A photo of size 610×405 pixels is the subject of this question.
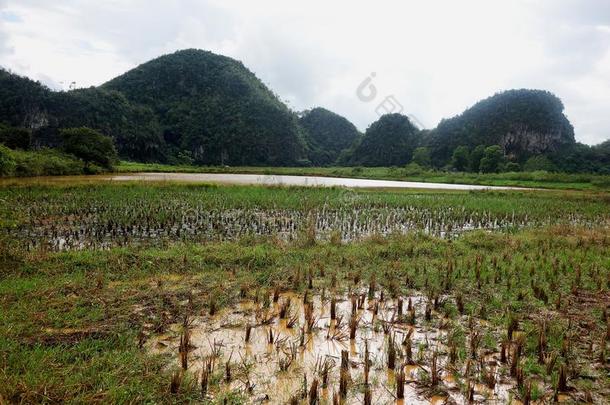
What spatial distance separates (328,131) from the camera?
124 m

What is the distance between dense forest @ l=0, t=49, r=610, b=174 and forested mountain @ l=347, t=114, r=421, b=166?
0.25 m

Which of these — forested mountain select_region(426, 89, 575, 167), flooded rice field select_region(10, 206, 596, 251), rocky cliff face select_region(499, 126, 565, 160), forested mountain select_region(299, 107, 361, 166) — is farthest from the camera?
forested mountain select_region(299, 107, 361, 166)

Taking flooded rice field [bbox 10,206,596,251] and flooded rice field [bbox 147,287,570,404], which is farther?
flooded rice field [bbox 10,206,596,251]

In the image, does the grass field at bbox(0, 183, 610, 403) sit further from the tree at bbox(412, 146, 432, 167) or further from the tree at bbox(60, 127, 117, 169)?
the tree at bbox(412, 146, 432, 167)


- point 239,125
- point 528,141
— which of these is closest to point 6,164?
point 239,125

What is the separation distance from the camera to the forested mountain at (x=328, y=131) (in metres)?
116

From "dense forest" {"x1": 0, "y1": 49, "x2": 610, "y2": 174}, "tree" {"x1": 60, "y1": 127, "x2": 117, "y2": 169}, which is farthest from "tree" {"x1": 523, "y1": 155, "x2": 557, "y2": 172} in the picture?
"tree" {"x1": 60, "y1": 127, "x2": 117, "y2": 169}

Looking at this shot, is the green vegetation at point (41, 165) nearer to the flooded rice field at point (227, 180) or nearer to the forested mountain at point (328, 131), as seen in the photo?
the flooded rice field at point (227, 180)

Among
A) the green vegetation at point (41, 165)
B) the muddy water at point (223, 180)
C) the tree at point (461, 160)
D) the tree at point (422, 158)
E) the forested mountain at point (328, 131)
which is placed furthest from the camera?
the forested mountain at point (328, 131)

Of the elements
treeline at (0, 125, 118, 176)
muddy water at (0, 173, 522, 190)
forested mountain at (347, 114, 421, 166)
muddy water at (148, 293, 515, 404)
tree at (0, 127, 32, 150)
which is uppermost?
forested mountain at (347, 114, 421, 166)

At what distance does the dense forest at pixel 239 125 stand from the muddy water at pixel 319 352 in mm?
60234

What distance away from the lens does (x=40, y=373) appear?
268 cm

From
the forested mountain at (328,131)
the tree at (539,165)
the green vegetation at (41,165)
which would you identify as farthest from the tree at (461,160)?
the green vegetation at (41,165)

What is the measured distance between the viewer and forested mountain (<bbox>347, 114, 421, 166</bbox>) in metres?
88.0
